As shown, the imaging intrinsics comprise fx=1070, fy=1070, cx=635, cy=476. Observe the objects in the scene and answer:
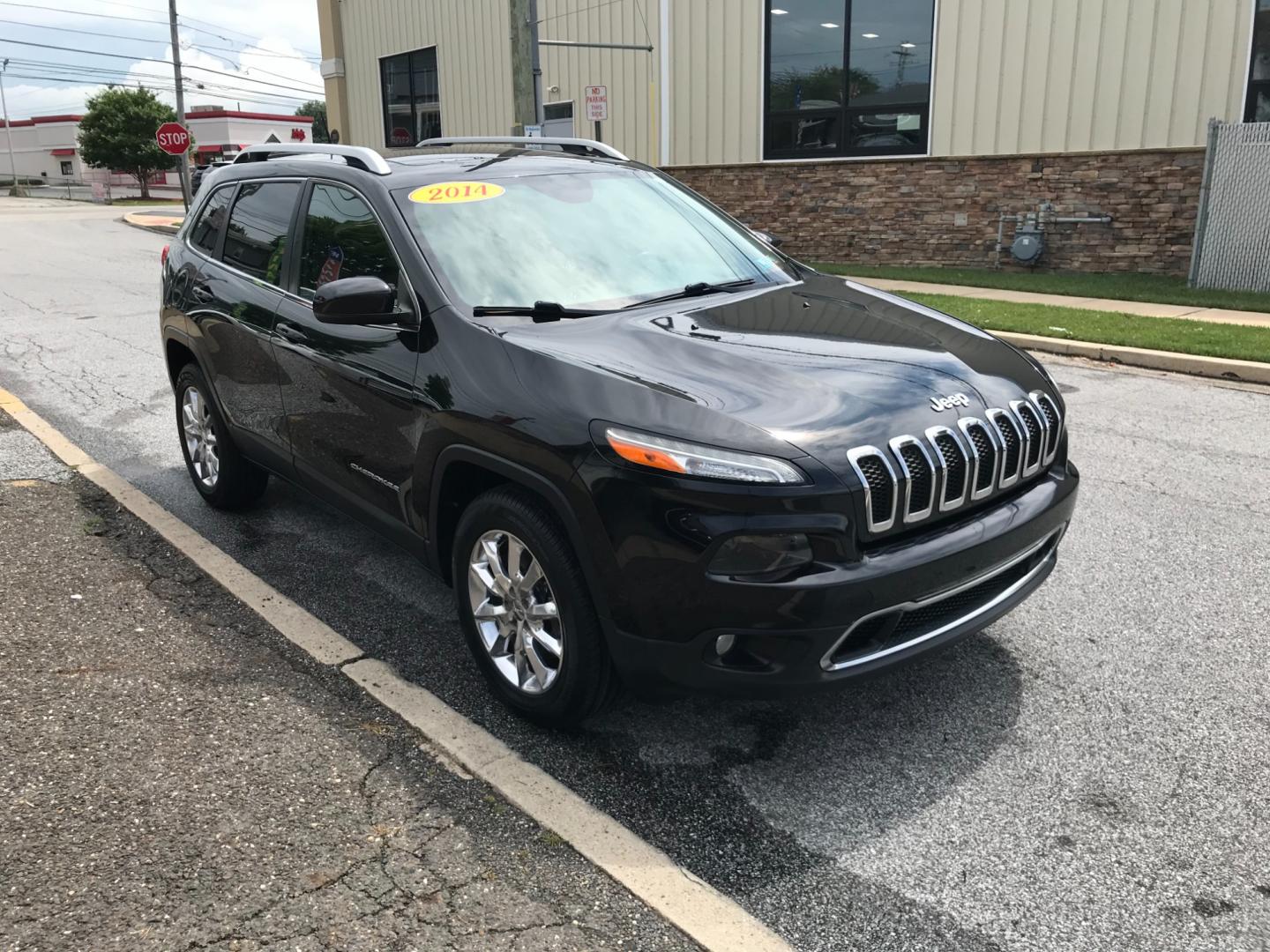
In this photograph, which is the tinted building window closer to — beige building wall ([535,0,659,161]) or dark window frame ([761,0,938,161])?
beige building wall ([535,0,659,161])

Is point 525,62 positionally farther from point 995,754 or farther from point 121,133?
point 121,133

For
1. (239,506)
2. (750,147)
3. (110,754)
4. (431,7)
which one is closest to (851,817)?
(110,754)

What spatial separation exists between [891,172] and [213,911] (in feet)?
54.8

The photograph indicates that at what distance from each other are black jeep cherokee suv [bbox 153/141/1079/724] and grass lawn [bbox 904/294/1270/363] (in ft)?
20.1

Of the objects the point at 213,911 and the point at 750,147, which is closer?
the point at 213,911

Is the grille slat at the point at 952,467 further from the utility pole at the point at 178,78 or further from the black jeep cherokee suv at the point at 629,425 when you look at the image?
the utility pole at the point at 178,78

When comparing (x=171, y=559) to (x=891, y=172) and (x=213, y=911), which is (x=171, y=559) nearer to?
(x=213, y=911)

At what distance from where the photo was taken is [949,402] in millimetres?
3162

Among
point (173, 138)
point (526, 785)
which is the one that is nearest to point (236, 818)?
point (526, 785)

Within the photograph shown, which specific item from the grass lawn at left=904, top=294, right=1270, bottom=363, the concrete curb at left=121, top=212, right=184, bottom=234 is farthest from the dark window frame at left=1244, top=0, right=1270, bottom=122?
the concrete curb at left=121, top=212, right=184, bottom=234

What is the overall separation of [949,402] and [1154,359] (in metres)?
7.03

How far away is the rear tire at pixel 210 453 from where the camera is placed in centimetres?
532

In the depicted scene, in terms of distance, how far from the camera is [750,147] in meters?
19.1

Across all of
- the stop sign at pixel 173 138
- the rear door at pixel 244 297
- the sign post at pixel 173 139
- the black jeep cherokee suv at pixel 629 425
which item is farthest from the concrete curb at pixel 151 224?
the black jeep cherokee suv at pixel 629 425
